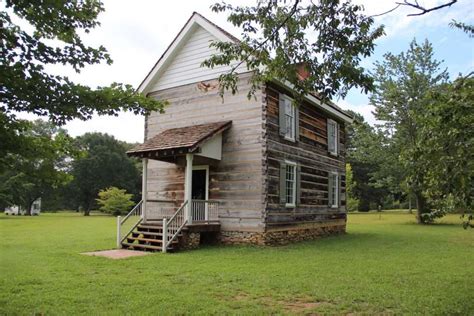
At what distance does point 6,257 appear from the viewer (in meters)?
10.6

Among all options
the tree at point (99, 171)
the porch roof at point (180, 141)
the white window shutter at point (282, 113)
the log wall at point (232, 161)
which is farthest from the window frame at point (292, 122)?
the tree at point (99, 171)

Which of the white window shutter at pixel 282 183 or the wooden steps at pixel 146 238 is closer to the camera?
the wooden steps at pixel 146 238

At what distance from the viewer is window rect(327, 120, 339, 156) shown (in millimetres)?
19344

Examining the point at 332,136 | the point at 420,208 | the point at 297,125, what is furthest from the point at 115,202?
the point at 297,125

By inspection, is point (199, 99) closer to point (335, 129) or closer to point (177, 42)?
point (177, 42)

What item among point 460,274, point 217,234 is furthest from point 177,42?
point 460,274

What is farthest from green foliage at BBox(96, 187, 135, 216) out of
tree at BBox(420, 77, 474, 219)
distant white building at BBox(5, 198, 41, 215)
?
tree at BBox(420, 77, 474, 219)

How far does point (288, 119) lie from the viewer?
16.0 metres

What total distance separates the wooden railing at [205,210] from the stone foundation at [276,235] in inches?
26.7

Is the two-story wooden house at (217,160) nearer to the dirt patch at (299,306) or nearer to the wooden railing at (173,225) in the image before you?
the wooden railing at (173,225)

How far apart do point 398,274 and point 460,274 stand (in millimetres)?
1369

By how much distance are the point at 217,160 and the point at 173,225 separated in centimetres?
285

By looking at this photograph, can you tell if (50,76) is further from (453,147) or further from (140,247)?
(140,247)

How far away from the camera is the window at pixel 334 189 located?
19.2m
